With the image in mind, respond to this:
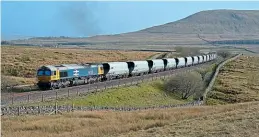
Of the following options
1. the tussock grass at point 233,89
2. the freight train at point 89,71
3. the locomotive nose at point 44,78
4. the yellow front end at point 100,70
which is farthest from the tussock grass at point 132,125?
the tussock grass at point 233,89

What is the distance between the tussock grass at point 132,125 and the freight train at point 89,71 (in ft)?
46.4

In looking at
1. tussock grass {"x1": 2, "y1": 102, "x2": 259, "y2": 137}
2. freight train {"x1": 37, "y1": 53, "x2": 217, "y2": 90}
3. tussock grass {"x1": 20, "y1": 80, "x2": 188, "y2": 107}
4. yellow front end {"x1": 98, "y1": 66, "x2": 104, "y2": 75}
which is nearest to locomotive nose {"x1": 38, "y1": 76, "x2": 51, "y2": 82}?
freight train {"x1": 37, "y1": 53, "x2": 217, "y2": 90}

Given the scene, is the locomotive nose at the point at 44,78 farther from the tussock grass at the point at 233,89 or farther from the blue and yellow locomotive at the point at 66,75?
the tussock grass at the point at 233,89

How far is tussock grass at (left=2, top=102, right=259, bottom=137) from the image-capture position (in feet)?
68.3

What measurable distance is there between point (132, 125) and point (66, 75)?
2284 centimetres

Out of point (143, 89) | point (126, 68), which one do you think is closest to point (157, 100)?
point (143, 89)

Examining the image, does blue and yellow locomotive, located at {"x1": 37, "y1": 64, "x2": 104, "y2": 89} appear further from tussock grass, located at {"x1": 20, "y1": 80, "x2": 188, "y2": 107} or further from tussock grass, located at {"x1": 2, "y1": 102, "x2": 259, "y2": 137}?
tussock grass, located at {"x1": 2, "y1": 102, "x2": 259, "y2": 137}

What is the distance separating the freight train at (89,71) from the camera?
44.5m

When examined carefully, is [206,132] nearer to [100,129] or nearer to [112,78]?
[100,129]

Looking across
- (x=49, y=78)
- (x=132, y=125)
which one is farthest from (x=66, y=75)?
Result: (x=132, y=125)

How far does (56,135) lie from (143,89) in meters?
28.4

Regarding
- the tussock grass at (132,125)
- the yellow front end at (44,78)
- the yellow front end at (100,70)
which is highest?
the yellow front end at (100,70)

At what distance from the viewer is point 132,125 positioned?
25359 millimetres

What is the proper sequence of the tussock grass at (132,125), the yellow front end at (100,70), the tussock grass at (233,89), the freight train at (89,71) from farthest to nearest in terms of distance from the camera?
1. the yellow front end at (100,70)
2. the tussock grass at (233,89)
3. the freight train at (89,71)
4. the tussock grass at (132,125)
